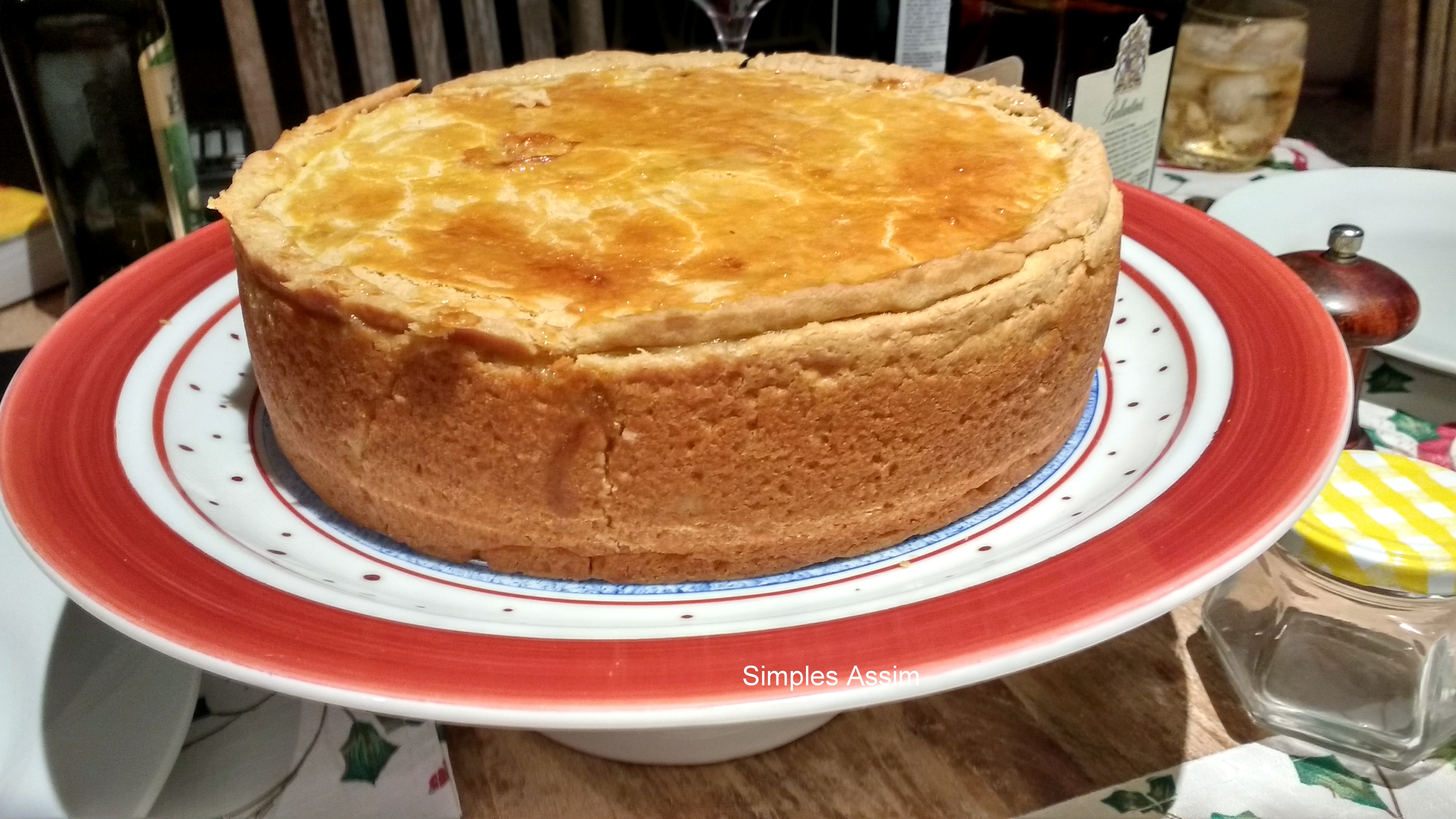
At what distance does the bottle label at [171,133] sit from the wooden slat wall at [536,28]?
1.28 meters

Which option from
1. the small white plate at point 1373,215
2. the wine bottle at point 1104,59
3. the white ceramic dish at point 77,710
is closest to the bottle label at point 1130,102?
the wine bottle at point 1104,59

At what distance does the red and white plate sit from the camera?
69cm

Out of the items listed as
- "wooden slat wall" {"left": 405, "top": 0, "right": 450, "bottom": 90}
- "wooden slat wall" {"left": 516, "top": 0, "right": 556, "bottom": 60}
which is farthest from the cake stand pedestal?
"wooden slat wall" {"left": 516, "top": 0, "right": 556, "bottom": 60}

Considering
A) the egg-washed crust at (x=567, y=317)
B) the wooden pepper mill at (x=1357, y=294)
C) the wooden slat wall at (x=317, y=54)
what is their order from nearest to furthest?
the egg-washed crust at (x=567, y=317)
the wooden pepper mill at (x=1357, y=294)
the wooden slat wall at (x=317, y=54)

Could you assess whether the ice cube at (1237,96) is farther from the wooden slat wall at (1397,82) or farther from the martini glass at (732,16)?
the wooden slat wall at (1397,82)

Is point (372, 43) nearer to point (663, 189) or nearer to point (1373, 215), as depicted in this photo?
point (663, 189)

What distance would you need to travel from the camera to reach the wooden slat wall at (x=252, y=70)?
2.46 meters

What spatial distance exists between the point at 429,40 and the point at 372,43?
156mm

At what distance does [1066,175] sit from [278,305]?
2.68 ft

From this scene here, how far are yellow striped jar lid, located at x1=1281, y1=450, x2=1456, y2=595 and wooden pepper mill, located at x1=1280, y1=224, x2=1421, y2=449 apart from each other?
0.16 metres

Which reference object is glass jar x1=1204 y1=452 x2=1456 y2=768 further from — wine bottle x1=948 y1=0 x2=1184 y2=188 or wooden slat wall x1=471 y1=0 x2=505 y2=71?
wooden slat wall x1=471 y1=0 x2=505 y2=71

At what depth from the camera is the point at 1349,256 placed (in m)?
1.28

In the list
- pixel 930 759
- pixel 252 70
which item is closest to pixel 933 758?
pixel 930 759

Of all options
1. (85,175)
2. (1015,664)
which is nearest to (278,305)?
(1015,664)
